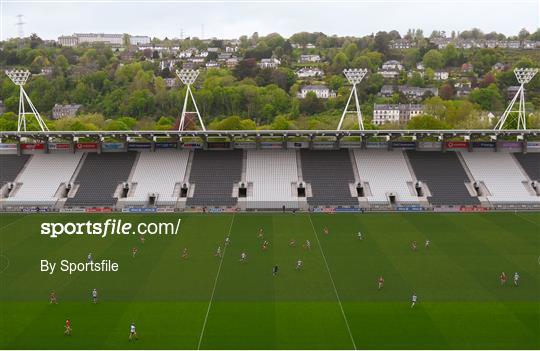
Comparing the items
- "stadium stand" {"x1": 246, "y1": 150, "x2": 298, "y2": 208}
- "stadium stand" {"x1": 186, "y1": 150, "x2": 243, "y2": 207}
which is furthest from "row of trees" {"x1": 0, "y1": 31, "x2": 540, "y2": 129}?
"stadium stand" {"x1": 186, "y1": 150, "x2": 243, "y2": 207}

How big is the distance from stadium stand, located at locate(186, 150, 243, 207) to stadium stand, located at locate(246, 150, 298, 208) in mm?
1699

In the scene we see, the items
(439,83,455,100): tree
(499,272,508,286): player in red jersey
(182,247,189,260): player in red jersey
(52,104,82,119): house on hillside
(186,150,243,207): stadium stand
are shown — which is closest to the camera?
(499,272,508,286): player in red jersey

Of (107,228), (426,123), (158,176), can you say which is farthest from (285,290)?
Answer: (426,123)

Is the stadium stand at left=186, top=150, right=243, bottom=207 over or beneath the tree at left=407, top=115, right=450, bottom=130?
beneath

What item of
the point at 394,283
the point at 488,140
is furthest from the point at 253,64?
the point at 394,283

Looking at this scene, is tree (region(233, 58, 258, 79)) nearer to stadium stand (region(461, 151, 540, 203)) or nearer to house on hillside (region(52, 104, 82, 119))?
house on hillside (region(52, 104, 82, 119))

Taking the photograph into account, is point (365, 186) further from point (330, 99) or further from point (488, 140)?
point (330, 99)

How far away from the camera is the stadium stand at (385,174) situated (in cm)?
5581

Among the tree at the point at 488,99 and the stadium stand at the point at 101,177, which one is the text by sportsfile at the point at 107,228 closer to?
the stadium stand at the point at 101,177

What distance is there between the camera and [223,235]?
43.8m

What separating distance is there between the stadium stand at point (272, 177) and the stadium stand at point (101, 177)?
598 inches

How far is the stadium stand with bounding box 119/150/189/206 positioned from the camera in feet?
182

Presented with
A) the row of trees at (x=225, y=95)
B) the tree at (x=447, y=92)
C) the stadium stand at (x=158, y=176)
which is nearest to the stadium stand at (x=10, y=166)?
the stadium stand at (x=158, y=176)

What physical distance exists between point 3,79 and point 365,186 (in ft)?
531
